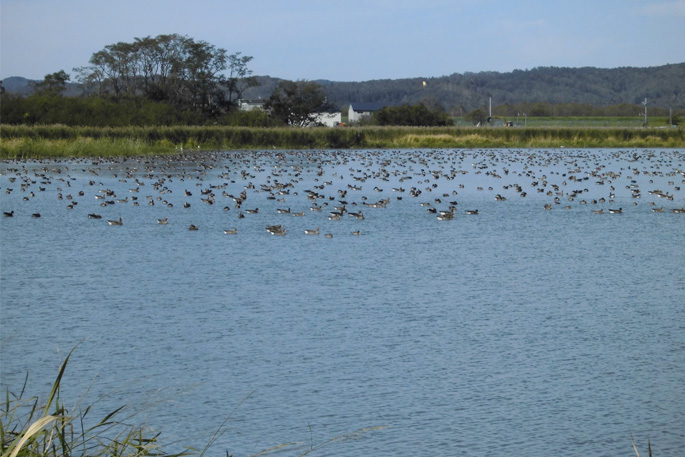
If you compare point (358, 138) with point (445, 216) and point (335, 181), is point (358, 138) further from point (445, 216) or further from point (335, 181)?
point (445, 216)

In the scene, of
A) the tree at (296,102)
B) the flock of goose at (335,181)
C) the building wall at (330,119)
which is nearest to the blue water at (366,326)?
the flock of goose at (335,181)

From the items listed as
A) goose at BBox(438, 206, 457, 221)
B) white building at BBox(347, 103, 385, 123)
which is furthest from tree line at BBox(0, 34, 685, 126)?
goose at BBox(438, 206, 457, 221)

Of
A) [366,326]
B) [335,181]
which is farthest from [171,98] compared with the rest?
[366,326]

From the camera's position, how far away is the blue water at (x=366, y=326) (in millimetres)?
8328

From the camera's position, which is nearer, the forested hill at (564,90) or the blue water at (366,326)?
the blue water at (366,326)

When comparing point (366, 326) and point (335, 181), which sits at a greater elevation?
point (335, 181)

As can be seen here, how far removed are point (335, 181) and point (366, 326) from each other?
24.3 m

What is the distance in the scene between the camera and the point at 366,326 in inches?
461

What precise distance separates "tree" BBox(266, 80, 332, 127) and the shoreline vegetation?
21502 mm

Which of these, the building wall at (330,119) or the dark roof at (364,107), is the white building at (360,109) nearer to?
the dark roof at (364,107)

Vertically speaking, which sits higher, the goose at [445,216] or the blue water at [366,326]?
the goose at [445,216]

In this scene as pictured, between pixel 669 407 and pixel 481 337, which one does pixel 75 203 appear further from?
pixel 669 407

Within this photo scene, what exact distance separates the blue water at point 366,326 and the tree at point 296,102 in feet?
203

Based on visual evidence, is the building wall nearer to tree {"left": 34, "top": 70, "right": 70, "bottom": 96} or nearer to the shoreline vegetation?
tree {"left": 34, "top": 70, "right": 70, "bottom": 96}
